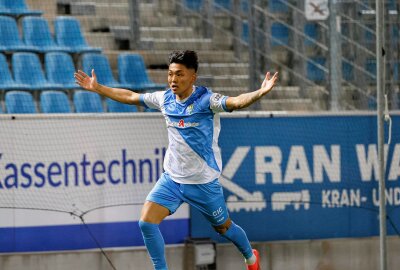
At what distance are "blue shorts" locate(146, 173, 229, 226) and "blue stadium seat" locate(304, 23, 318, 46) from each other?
315 cm

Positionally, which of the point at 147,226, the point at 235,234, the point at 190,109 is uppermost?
the point at 190,109

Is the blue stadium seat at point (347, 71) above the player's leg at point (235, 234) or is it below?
above

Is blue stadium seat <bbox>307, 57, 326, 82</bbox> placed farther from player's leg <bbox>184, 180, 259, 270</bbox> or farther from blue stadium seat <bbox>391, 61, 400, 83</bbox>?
player's leg <bbox>184, 180, 259, 270</bbox>

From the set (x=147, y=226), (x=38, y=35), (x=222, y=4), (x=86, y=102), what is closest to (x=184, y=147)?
(x=147, y=226)

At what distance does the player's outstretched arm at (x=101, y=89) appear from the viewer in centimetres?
808

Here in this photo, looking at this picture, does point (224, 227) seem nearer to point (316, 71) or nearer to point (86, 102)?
point (86, 102)

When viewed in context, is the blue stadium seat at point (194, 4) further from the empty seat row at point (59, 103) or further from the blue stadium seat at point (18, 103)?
the blue stadium seat at point (18, 103)

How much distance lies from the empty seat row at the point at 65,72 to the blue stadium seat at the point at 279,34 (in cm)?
139

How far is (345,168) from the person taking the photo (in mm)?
10508

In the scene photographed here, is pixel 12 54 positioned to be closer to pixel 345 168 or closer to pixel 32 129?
pixel 32 129

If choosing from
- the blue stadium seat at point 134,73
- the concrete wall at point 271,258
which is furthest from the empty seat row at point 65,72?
the concrete wall at point 271,258

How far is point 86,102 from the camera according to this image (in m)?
10.3

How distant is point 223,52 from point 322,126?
69.1 inches

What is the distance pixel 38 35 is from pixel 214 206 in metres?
4.18
